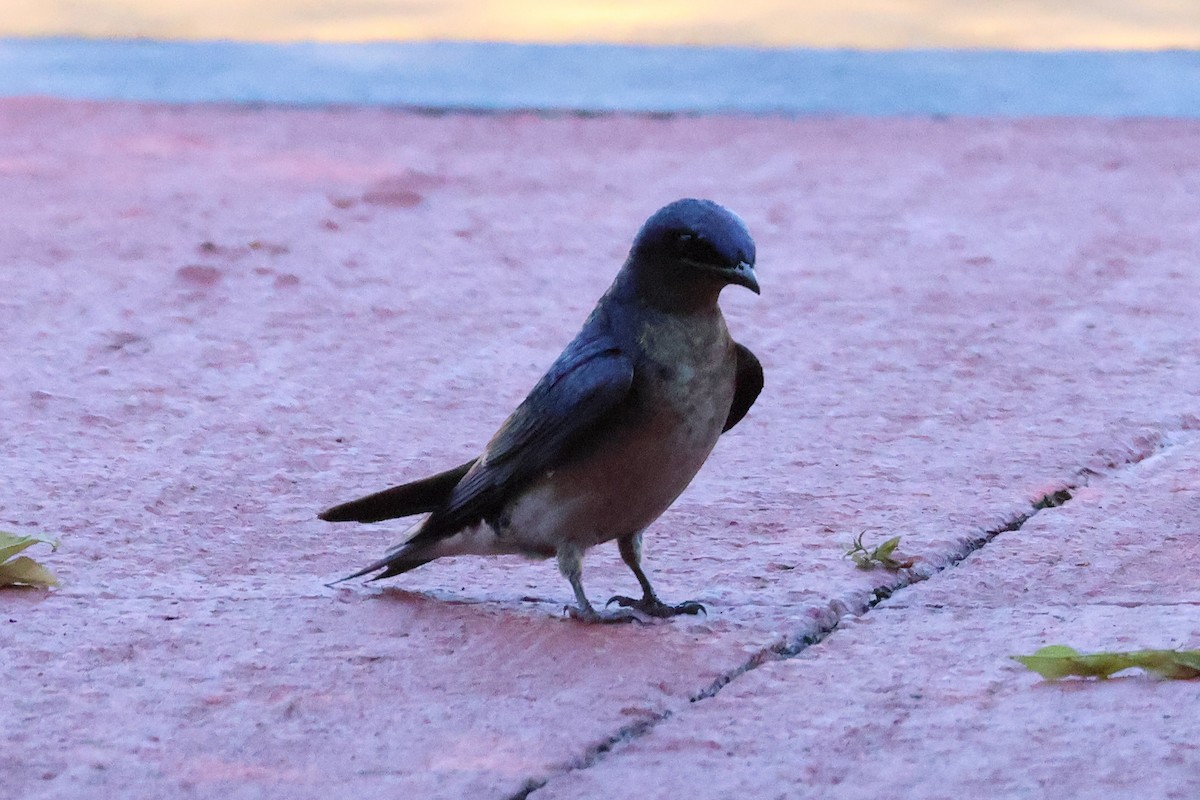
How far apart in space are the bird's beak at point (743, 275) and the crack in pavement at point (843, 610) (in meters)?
0.52

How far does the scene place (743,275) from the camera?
270 centimetres

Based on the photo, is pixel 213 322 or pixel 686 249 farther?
pixel 213 322

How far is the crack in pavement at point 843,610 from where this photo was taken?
2236 mm

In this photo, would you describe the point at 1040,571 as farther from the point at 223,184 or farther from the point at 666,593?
the point at 223,184

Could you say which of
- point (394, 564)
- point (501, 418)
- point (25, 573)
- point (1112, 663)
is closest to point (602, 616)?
point (394, 564)

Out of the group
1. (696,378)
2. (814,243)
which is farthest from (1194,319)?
(696,378)

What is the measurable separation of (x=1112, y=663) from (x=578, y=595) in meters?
0.86

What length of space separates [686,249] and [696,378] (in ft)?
0.65

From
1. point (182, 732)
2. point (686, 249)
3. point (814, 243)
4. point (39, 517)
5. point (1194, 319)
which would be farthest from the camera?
point (814, 243)

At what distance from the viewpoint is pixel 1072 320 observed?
15.7ft

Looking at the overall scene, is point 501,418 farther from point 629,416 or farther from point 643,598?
point 629,416

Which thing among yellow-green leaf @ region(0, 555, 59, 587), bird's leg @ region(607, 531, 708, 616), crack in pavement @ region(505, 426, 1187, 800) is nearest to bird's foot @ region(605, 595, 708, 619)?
bird's leg @ region(607, 531, 708, 616)

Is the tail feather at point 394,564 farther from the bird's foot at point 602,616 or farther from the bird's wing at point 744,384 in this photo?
the bird's wing at point 744,384

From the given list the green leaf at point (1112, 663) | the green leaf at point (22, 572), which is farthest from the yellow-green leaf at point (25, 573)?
the green leaf at point (1112, 663)
